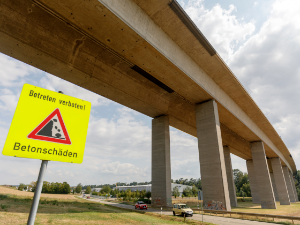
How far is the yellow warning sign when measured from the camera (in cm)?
228

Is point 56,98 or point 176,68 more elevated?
point 176,68

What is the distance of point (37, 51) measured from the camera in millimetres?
17078

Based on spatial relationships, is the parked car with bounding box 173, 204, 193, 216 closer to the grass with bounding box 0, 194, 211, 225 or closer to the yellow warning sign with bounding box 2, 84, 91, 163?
the grass with bounding box 0, 194, 211, 225

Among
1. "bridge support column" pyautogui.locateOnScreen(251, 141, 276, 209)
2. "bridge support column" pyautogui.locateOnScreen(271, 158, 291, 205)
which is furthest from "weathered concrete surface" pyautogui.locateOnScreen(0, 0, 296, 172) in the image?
"bridge support column" pyautogui.locateOnScreen(271, 158, 291, 205)

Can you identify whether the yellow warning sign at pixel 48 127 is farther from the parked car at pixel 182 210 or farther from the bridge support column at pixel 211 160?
the bridge support column at pixel 211 160

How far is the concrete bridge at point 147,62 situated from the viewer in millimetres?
13973

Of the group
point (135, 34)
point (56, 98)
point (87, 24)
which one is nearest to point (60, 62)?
point (87, 24)

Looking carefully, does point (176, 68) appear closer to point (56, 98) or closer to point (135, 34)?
point (135, 34)

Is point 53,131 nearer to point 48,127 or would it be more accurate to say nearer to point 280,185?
point 48,127

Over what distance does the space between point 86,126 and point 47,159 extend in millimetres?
745

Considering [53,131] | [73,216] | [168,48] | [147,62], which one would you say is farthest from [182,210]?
[53,131]

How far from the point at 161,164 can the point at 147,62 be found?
1784cm

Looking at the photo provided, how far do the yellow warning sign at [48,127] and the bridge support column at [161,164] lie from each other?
27.3 metres

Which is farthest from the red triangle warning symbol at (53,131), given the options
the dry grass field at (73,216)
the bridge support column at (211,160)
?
the bridge support column at (211,160)
